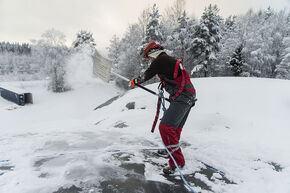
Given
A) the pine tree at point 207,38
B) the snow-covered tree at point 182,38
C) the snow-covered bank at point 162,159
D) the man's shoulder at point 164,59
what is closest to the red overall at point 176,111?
the man's shoulder at point 164,59

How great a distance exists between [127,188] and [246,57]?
27.7 meters

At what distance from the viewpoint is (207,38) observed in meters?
21.5

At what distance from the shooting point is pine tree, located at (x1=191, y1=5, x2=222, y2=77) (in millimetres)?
21188

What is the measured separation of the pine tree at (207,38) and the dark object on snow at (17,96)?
21.8 meters

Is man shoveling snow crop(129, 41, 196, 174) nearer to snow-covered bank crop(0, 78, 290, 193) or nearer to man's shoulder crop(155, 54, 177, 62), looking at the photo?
man's shoulder crop(155, 54, 177, 62)

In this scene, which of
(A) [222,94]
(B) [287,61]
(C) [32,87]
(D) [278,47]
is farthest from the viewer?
(C) [32,87]

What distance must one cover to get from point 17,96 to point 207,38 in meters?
24.2

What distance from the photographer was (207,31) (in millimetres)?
21062

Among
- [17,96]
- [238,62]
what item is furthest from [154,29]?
[17,96]

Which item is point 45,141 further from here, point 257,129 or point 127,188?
point 257,129

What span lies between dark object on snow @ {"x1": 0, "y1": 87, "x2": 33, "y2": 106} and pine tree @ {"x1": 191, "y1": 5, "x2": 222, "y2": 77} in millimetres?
21753

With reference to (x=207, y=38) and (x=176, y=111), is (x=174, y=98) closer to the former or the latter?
(x=176, y=111)

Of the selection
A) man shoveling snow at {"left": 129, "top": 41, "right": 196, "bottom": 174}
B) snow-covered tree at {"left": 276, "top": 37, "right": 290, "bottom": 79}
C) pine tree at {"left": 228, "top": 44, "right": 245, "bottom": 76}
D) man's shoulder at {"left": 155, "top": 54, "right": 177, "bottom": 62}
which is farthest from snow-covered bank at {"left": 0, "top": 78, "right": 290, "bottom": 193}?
snow-covered tree at {"left": 276, "top": 37, "right": 290, "bottom": 79}

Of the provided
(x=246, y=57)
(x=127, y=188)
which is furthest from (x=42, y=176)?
(x=246, y=57)
